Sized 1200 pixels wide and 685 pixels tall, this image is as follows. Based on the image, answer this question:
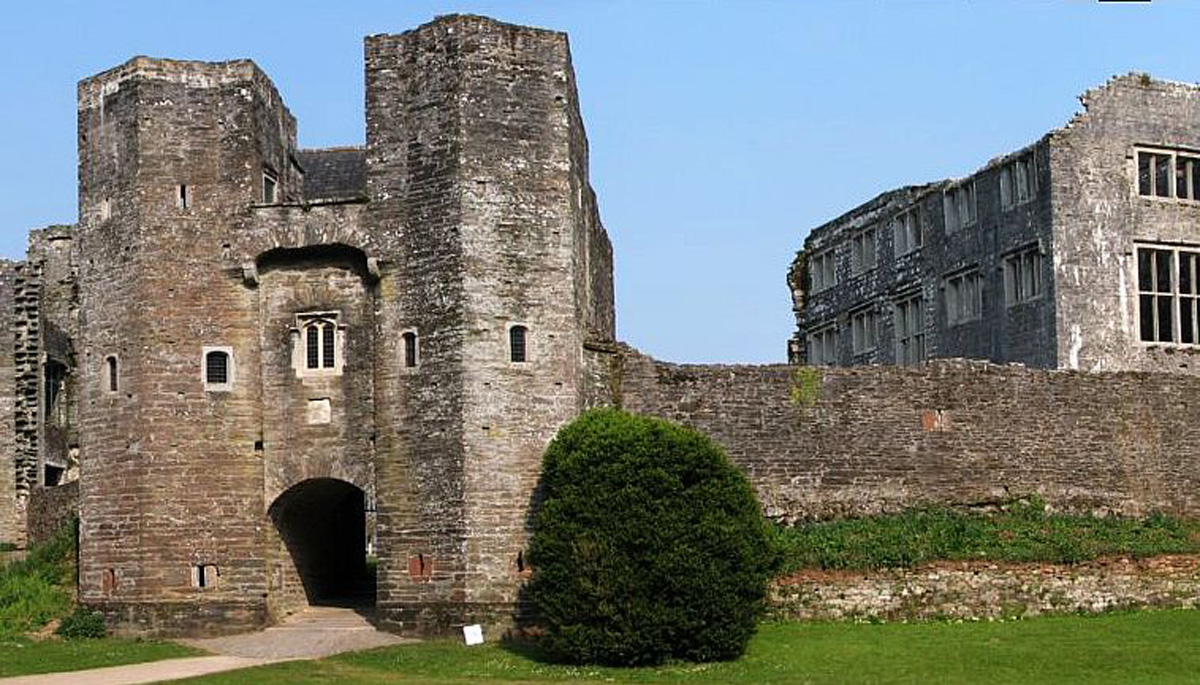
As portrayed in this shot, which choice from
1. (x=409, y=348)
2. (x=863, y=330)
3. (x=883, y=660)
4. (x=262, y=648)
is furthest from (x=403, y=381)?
(x=863, y=330)

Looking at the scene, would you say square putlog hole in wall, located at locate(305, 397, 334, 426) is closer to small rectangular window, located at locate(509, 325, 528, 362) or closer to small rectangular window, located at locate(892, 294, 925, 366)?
small rectangular window, located at locate(509, 325, 528, 362)

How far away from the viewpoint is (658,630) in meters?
31.7

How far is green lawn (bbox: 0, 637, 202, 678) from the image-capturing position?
109 feet

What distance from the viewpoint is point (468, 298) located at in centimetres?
3641

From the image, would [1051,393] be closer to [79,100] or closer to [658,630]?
[658,630]

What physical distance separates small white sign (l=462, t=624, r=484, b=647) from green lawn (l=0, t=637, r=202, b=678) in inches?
207

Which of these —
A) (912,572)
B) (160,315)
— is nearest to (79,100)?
(160,315)

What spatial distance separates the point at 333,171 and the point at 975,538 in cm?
1800

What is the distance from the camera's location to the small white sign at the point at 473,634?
35.0m

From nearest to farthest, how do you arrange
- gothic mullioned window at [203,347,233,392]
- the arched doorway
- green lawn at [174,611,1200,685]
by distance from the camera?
green lawn at [174,611,1200,685] < gothic mullioned window at [203,347,233,392] < the arched doorway

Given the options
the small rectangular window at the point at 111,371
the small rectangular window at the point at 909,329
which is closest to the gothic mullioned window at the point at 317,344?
the small rectangular window at the point at 111,371

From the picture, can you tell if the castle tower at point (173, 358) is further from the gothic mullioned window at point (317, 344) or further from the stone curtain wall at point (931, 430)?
the stone curtain wall at point (931, 430)

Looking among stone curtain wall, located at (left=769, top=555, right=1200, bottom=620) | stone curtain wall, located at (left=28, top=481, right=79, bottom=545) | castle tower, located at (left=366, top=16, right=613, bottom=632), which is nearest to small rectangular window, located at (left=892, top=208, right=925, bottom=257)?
stone curtain wall, located at (left=769, top=555, right=1200, bottom=620)

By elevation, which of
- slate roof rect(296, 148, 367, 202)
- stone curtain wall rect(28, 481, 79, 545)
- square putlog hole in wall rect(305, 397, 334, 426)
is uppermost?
slate roof rect(296, 148, 367, 202)
